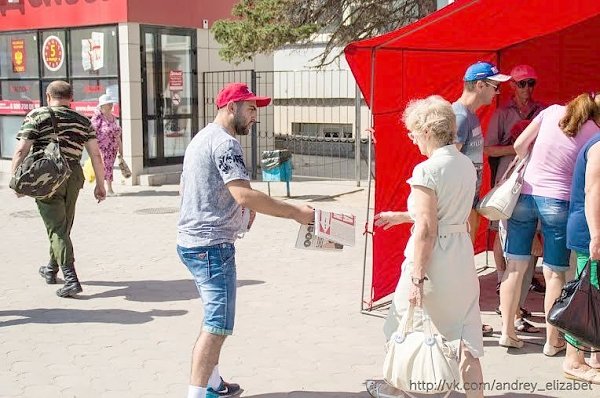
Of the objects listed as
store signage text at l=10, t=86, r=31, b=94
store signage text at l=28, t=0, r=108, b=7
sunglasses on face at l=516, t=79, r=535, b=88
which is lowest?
sunglasses on face at l=516, t=79, r=535, b=88

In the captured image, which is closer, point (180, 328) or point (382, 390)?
→ point (382, 390)

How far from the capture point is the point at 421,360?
3.70 meters

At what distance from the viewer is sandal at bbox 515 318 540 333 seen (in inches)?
222

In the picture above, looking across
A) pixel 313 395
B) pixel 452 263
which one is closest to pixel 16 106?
pixel 313 395

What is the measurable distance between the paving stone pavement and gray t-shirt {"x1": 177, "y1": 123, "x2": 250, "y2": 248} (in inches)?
45.0

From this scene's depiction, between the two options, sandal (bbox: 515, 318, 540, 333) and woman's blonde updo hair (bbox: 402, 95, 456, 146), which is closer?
woman's blonde updo hair (bbox: 402, 95, 456, 146)

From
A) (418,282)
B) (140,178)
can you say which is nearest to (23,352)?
(418,282)

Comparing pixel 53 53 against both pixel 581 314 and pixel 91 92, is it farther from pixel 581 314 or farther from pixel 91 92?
pixel 581 314

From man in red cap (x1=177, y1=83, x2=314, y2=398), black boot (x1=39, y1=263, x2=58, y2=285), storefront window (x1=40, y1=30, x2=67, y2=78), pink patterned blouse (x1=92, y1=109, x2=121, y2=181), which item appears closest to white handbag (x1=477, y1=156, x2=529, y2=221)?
man in red cap (x1=177, y1=83, x2=314, y2=398)

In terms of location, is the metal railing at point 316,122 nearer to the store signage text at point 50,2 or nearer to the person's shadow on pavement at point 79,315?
the store signage text at point 50,2

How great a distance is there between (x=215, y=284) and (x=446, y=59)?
3.53m

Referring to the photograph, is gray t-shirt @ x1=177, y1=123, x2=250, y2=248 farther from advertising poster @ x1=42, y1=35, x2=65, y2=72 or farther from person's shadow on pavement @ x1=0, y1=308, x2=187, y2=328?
advertising poster @ x1=42, y1=35, x2=65, y2=72

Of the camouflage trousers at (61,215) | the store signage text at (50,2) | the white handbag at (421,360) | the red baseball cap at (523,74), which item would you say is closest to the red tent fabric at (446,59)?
the red baseball cap at (523,74)

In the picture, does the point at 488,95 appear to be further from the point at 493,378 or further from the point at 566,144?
the point at 493,378
